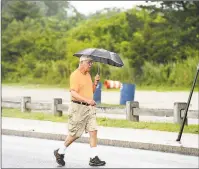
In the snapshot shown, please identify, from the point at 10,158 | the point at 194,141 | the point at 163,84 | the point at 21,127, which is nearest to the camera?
the point at 10,158

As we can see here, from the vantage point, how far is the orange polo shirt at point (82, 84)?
3.15 meters

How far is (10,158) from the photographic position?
241 inches

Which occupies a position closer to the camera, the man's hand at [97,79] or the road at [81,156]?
the man's hand at [97,79]

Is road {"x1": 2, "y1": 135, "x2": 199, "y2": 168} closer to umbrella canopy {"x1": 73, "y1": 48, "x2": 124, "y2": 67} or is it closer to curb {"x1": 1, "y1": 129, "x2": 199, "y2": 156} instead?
curb {"x1": 1, "y1": 129, "x2": 199, "y2": 156}

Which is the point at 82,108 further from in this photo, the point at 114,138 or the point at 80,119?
the point at 114,138

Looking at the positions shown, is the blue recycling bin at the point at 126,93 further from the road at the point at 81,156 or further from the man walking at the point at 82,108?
the man walking at the point at 82,108

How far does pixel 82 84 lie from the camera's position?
10.4 feet

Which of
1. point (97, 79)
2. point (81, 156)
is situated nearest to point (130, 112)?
point (81, 156)


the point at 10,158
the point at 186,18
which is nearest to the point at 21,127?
the point at 10,158

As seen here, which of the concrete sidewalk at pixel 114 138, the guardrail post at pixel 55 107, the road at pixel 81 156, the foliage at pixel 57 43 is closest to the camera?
the foliage at pixel 57 43

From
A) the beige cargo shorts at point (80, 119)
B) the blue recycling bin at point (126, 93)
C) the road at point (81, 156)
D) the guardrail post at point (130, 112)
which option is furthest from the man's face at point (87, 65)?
the guardrail post at point (130, 112)

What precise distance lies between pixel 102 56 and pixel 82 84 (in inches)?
7.9

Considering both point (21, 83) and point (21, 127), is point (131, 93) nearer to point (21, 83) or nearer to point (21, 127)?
point (21, 127)

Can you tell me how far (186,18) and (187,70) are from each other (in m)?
7.96
